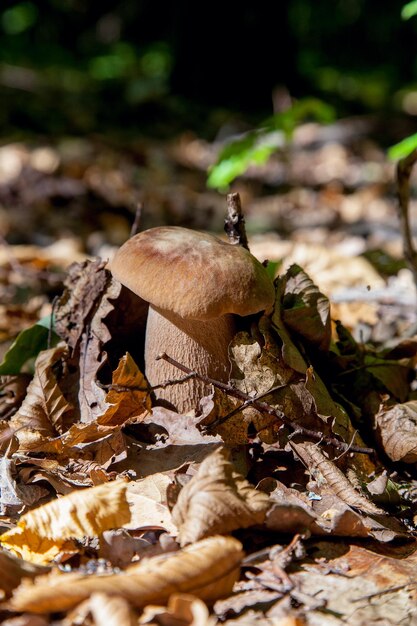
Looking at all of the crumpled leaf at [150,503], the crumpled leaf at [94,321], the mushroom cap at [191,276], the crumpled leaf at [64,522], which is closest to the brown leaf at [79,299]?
the crumpled leaf at [94,321]

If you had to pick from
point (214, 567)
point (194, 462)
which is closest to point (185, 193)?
point (194, 462)

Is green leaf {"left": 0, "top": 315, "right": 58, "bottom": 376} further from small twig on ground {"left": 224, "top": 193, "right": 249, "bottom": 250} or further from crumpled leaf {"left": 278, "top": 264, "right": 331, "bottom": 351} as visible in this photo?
crumpled leaf {"left": 278, "top": 264, "right": 331, "bottom": 351}

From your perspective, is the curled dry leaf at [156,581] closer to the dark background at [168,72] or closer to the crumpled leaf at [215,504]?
the crumpled leaf at [215,504]

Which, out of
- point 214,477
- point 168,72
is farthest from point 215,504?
point 168,72

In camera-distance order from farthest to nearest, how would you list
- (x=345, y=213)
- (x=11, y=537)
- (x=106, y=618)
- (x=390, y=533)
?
(x=345, y=213) < (x=390, y=533) < (x=11, y=537) < (x=106, y=618)

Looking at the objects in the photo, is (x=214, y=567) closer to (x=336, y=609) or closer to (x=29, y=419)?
(x=336, y=609)

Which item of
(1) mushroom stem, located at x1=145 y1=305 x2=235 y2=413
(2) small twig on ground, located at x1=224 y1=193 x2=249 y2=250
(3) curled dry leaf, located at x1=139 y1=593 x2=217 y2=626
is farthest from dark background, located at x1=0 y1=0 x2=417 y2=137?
(3) curled dry leaf, located at x1=139 y1=593 x2=217 y2=626
